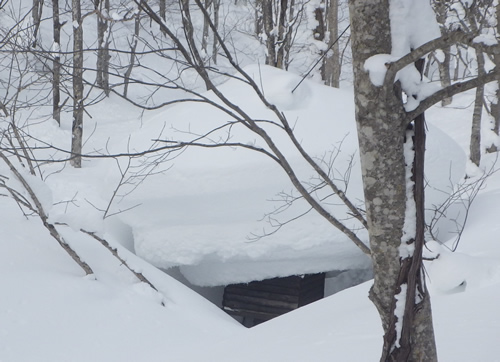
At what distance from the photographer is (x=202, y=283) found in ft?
24.6

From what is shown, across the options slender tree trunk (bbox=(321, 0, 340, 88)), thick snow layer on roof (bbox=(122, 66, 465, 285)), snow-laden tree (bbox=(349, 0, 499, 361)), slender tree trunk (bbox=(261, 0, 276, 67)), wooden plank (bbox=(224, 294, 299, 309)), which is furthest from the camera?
slender tree trunk (bbox=(321, 0, 340, 88))

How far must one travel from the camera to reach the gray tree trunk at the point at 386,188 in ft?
5.46

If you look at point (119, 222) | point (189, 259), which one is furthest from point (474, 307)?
point (119, 222)

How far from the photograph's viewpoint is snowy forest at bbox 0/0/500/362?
1.71m

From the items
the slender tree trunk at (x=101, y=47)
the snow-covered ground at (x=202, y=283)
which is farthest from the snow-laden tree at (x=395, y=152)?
the slender tree trunk at (x=101, y=47)

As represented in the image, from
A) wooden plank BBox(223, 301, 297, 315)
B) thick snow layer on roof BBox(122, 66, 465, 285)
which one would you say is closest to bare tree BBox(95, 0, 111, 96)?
thick snow layer on roof BBox(122, 66, 465, 285)

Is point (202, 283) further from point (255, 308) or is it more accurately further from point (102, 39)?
point (102, 39)

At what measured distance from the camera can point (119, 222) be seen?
7891 mm

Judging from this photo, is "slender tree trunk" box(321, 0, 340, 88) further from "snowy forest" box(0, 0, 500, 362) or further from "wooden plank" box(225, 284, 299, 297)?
"wooden plank" box(225, 284, 299, 297)

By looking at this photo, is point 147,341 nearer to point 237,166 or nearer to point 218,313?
point 218,313

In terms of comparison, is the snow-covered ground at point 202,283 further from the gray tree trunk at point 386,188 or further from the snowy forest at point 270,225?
the gray tree trunk at point 386,188

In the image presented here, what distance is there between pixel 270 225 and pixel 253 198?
382 millimetres

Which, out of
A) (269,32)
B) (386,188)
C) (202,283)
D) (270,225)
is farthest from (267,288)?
(386,188)

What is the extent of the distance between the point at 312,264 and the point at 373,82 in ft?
18.0
